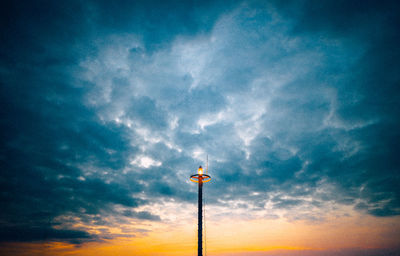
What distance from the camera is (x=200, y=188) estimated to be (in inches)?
645

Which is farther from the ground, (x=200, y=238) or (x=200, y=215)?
(x=200, y=215)

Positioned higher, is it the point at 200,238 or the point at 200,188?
the point at 200,188

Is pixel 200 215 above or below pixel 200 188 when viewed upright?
below

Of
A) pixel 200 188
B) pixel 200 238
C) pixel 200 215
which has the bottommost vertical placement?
pixel 200 238

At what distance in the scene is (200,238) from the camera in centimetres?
1531

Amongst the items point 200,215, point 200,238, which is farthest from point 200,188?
point 200,238

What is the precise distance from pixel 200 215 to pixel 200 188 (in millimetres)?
2362

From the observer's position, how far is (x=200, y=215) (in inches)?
614

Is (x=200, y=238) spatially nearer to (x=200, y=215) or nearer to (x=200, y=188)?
(x=200, y=215)

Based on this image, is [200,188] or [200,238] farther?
[200,188]

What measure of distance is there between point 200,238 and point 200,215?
198cm
